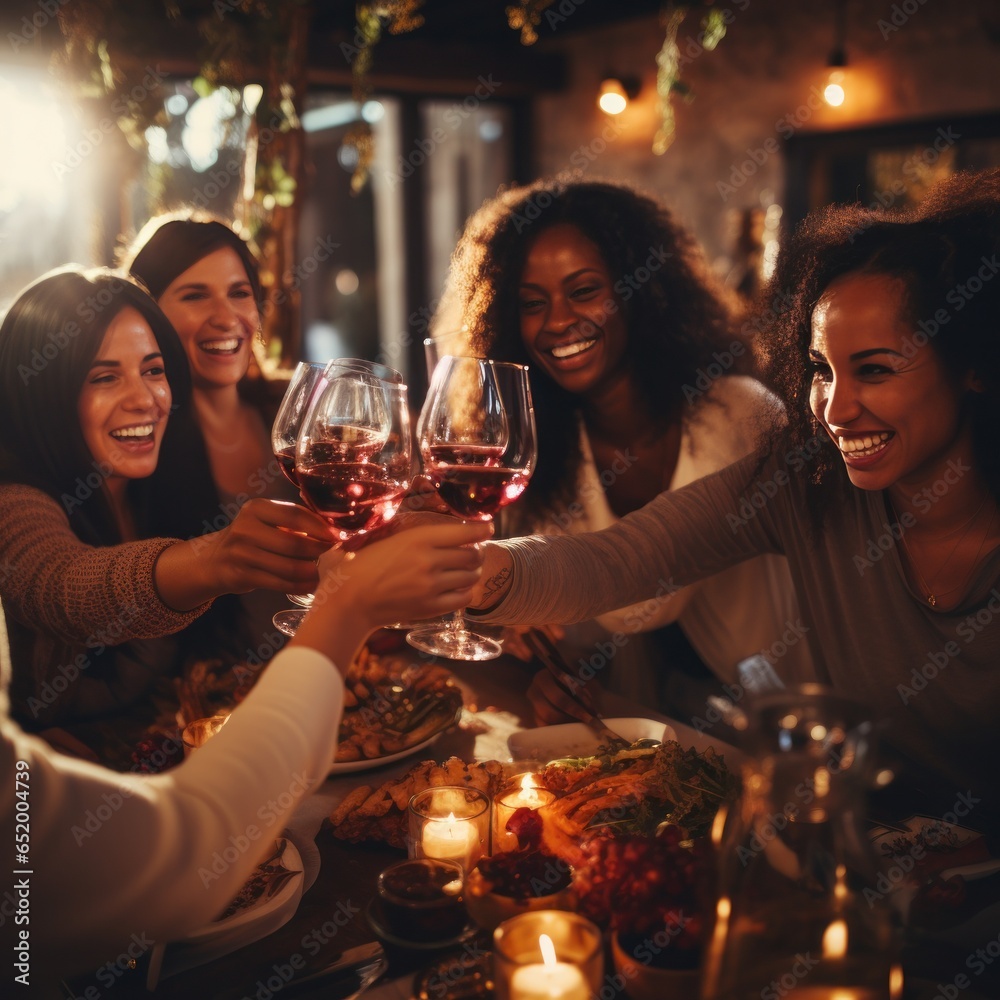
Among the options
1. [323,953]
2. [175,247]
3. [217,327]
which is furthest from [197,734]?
[175,247]

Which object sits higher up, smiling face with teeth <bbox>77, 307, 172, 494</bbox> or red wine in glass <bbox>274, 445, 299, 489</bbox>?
smiling face with teeth <bbox>77, 307, 172, 494</bbox>

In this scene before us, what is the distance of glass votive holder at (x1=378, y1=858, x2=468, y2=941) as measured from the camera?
36.7 inches

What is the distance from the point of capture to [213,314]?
2.21 m

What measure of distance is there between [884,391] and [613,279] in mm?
897

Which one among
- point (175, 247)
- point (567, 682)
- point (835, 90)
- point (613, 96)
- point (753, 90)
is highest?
point (613, 96)

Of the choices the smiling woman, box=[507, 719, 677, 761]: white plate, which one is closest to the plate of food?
box=[507, 719, 677, 761]: white plate

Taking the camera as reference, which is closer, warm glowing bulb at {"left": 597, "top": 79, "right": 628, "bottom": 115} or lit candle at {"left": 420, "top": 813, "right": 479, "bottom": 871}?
lit candle at {"left": 420, "top": 813, "right": 479, "bottom": 871}

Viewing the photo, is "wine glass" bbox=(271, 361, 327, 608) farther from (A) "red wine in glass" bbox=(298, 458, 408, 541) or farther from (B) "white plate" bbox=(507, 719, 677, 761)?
(B) "white plate" bbox=(507, 719, 677, 761)

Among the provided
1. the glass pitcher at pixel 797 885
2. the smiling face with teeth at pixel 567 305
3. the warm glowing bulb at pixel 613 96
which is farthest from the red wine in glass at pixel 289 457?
the warm glowing bulb at pixel 613 96

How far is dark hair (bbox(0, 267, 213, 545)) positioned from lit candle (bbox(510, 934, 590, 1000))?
1.29 m

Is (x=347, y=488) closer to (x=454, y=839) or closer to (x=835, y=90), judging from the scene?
(x=454, y=839)

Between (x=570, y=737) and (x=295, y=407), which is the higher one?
(x=295, y=407)

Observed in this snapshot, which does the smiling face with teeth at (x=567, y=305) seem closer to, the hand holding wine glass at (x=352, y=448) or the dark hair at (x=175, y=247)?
the dark hair at (x=175, y=247)

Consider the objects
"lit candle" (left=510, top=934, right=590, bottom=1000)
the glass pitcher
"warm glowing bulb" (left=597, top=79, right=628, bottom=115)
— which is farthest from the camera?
"warm glowing bulb" (left=597, top=79, right=628, bottom=115)
